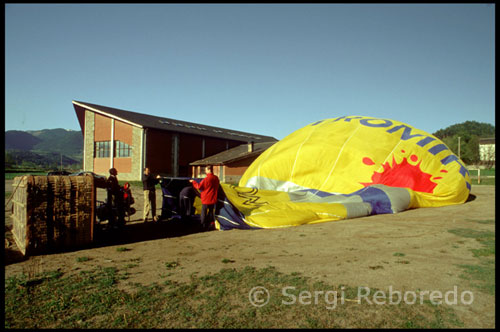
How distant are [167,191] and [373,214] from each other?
19.1 ft

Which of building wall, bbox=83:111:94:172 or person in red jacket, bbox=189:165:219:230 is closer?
person in red jacket, bbox=189:165:219:230

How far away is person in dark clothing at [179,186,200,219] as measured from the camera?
8.92 meters

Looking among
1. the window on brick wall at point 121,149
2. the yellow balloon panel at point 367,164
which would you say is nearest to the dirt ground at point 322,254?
the yellow balloon panel at point 367,164

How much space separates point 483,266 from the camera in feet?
15.0

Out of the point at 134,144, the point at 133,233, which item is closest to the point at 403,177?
the point at 133,233

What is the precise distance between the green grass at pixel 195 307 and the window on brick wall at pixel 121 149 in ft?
87.8

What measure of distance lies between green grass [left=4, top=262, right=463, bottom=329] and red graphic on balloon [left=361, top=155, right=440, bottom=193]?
8.03m

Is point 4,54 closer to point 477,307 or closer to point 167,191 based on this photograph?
point 167,191

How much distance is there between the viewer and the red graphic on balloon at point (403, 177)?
11.2 metres

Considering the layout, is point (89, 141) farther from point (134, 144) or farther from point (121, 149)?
point (134, 144)

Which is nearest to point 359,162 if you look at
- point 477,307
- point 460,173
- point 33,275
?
point 460,173

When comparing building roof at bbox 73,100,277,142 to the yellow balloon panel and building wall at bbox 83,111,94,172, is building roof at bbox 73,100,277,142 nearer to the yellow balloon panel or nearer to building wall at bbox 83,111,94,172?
building wall at bbox 83,111,94,172

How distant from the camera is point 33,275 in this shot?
4547mm

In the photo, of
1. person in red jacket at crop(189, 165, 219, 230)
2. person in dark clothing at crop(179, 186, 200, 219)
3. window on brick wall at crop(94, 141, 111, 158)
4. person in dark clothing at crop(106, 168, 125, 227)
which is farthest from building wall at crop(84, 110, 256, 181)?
person in dark clothing at crop(106, 168, 125, 227)
